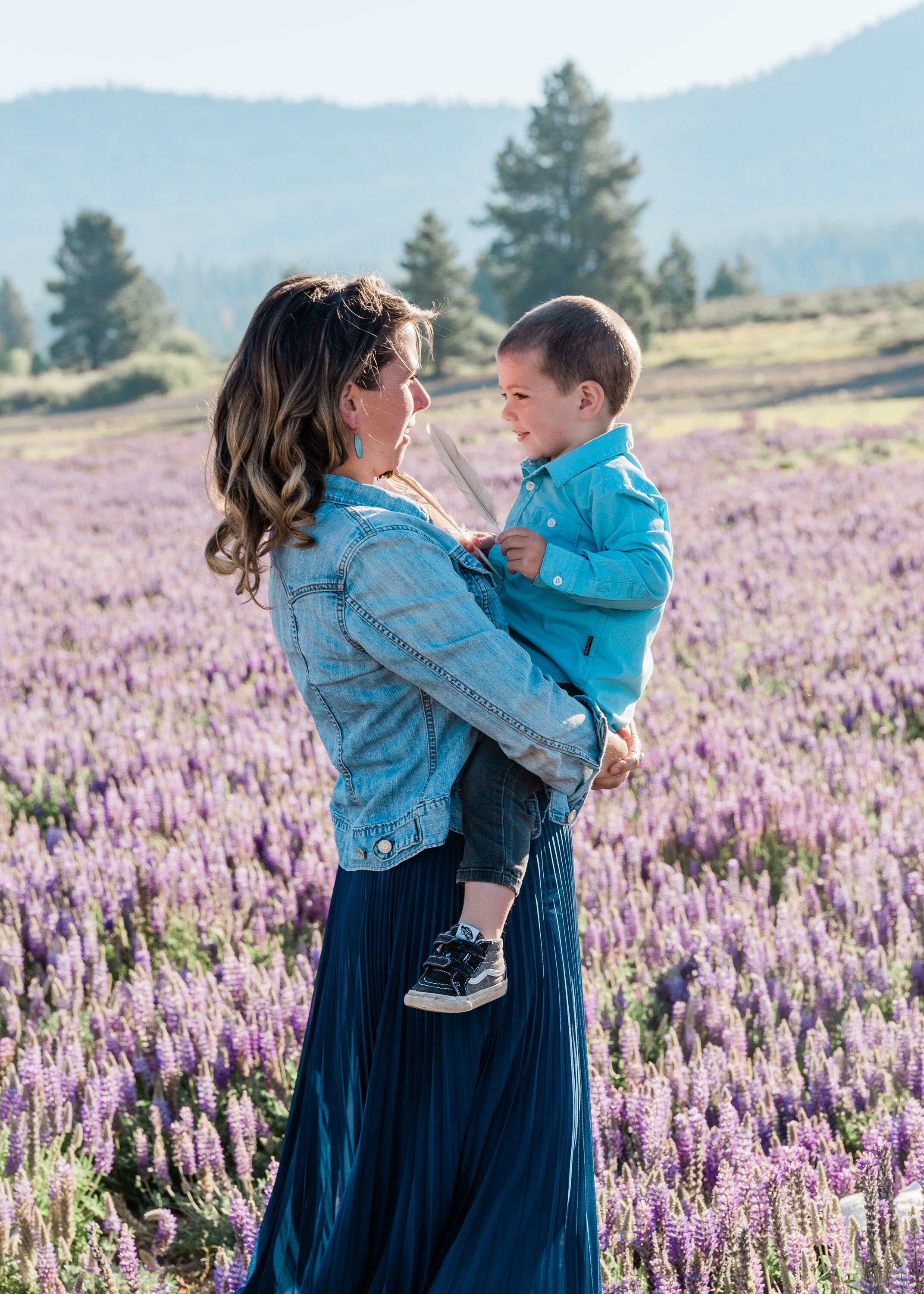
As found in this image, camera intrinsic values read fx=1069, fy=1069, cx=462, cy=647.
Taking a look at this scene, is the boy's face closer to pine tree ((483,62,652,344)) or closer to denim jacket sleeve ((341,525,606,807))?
denim jacket sleeve ((341,525,606,807))

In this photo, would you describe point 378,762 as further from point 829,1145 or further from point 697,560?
point 697,560

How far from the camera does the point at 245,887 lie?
4.30 metres

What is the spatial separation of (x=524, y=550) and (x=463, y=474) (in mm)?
428

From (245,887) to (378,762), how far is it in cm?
244

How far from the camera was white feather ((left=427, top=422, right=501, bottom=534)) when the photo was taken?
2.55 metres

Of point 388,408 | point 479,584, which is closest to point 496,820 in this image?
point 479,584

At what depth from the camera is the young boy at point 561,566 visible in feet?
6.57

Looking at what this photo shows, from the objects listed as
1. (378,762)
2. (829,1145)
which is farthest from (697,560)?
(378,762)

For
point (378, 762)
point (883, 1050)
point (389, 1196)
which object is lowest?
point (883, 1050)

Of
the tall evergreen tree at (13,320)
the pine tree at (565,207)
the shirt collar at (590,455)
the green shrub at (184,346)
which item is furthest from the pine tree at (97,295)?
the shirt collar at (590,455)

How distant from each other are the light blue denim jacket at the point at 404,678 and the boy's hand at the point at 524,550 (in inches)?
2.8

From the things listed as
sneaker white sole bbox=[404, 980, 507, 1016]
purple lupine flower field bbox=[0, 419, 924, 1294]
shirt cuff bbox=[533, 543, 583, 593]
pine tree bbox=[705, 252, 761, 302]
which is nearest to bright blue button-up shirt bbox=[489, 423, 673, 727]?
shirt cuff bbox=[533, 543, 583, 593]

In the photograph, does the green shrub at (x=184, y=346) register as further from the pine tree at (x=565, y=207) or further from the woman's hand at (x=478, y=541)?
the woman's hand at (x=478, y=541)

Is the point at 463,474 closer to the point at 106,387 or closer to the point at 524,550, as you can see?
the point at 524,550
